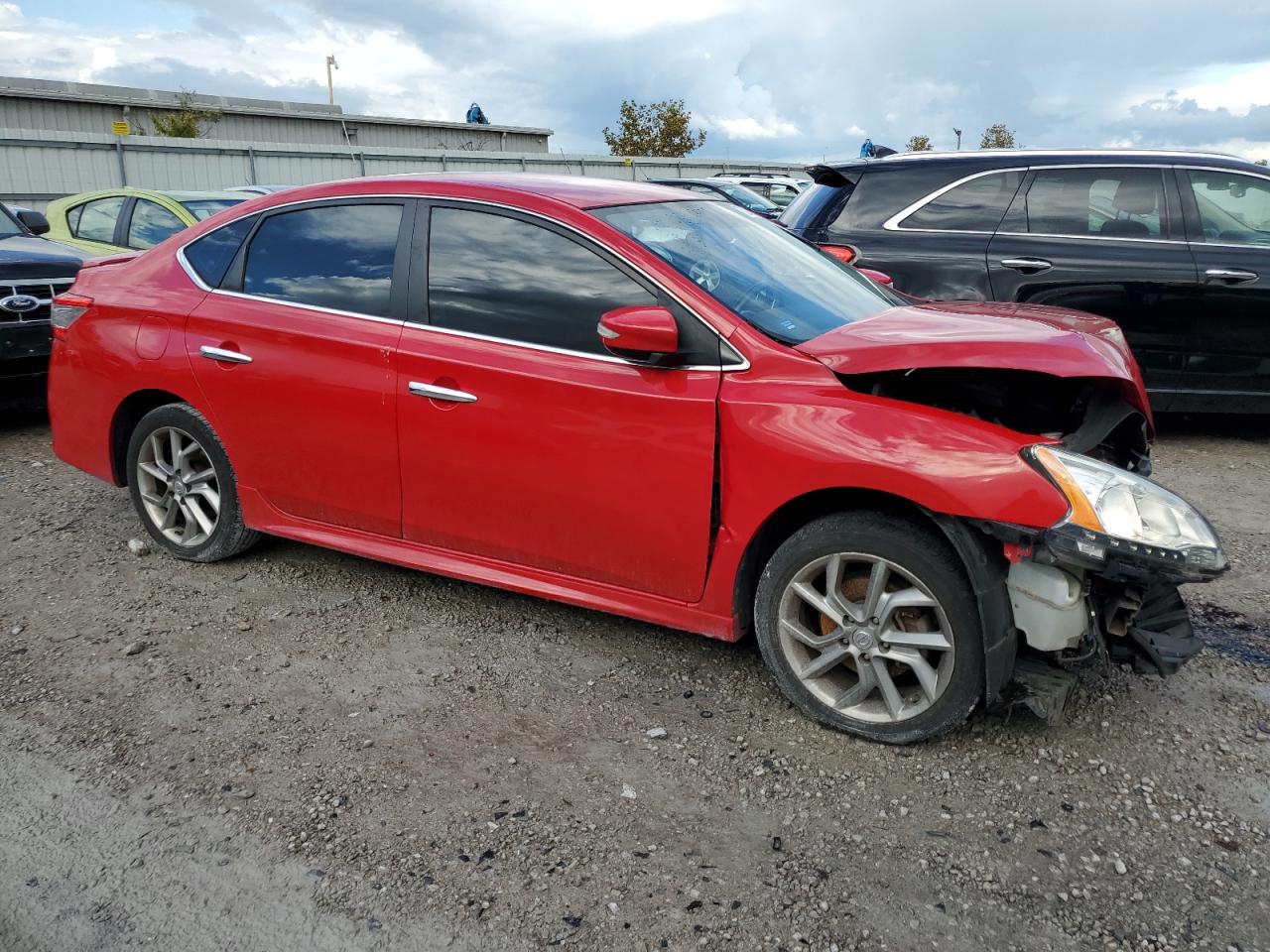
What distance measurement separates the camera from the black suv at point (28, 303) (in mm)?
6801

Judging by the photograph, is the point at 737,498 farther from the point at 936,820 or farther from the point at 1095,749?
the point at 1095,749

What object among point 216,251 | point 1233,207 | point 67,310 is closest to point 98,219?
point 67,310

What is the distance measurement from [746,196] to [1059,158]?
1272 cm

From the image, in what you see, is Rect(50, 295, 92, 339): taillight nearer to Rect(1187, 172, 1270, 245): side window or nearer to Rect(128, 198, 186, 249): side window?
Rect(128, 198, 186, 249): side window

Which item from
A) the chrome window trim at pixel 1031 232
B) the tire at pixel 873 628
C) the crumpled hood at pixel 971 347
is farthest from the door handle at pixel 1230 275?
the tire at pixel 873 628

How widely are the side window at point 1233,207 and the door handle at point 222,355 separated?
5.58m

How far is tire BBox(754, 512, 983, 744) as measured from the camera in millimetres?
3055

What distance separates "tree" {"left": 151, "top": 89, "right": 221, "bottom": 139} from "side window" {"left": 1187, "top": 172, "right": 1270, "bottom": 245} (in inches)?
1318

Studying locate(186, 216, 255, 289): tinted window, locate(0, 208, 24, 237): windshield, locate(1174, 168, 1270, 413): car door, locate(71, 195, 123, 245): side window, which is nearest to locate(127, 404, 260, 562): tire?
locate(186, 216, 255, 289): tinted window

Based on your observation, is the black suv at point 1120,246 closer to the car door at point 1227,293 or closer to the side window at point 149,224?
the car door at point 1227,293

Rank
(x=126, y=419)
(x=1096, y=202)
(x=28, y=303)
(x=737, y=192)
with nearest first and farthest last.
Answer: (x=126, y=419) → (x=1096, y=202) → (x=28, y=303) → (x=737, y=192)

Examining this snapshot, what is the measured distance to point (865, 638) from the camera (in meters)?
3.21

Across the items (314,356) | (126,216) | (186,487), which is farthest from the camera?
(126,216)

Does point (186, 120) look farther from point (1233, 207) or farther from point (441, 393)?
point (441, 393)
